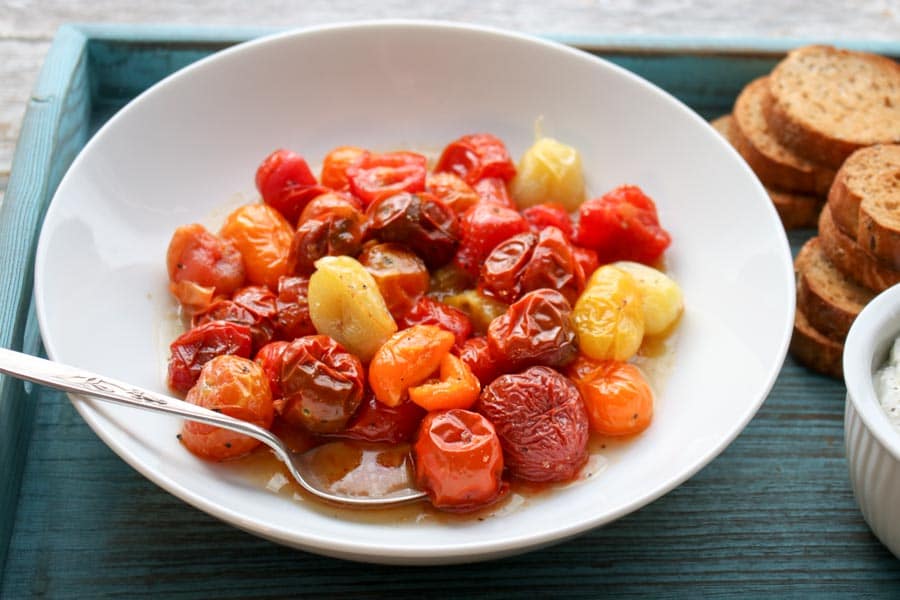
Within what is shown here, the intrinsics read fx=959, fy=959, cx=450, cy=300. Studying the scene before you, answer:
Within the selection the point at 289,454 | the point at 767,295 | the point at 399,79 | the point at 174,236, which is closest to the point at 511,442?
the point at 289,454

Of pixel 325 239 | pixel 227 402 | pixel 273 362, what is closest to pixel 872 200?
pixel 325 239

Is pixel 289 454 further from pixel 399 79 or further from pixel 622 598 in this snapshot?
pixel 399 79

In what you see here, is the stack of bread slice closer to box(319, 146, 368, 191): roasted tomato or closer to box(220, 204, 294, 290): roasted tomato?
box(319, 146, 368, 191): roasted tomato

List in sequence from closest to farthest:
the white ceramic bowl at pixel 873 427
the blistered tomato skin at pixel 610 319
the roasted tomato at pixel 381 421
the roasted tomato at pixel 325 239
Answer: the white ceramic bowl at pixel 873 427
the roasted tomato at pixel 381 421
the blistered tomato skin at pixel 610 319
the roasted tomato at pixel 325 239

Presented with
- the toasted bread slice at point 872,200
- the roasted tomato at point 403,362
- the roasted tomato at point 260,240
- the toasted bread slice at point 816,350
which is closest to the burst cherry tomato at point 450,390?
the roasted tomato at point 403,362

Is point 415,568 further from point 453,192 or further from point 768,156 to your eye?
point 768,156

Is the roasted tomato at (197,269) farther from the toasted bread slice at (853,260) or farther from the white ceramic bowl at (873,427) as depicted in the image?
the toasted bread slice at (853,260)
